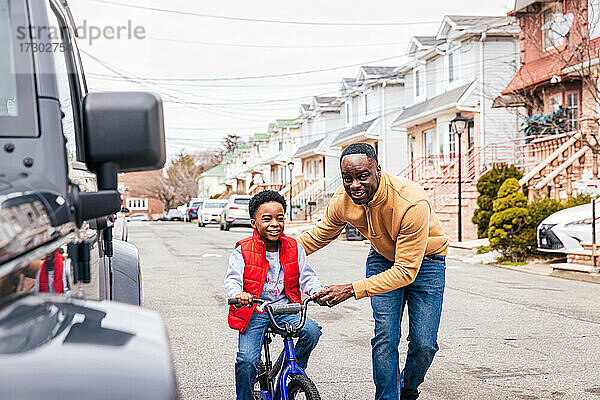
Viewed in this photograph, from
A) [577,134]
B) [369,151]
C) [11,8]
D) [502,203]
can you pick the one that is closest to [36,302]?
[11,8]

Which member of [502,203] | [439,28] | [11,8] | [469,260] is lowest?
[469,260]

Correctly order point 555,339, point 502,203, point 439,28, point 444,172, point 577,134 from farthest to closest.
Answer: point 439,28, point 444,172, point 577,134, point 502,203, point 555,339

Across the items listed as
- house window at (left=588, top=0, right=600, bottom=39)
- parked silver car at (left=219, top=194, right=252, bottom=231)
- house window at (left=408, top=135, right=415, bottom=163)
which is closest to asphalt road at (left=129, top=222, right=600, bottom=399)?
house window at (left=588, top=0, right=600, bottom=39)

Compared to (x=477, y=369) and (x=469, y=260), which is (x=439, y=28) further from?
(x=477, y=369)

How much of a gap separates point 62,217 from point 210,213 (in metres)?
42.2

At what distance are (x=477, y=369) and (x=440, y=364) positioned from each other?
37cm

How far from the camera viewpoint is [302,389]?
404 cm

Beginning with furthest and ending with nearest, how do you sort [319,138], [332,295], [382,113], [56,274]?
[319,138] < [382,113] < [332,295] < [56,274]

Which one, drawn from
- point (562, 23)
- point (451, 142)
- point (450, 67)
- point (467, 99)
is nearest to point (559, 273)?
point (562, 23)

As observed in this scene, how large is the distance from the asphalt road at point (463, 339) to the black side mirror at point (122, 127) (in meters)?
3.82

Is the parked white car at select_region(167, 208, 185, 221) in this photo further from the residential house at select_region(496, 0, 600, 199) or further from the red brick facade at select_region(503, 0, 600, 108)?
the red brick facade at select_region(503, 0, 600, 108)

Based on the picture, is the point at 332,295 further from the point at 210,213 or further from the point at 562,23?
the point at 210,213

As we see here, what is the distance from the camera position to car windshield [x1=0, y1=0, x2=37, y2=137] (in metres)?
2.37

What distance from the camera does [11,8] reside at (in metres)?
2.45
